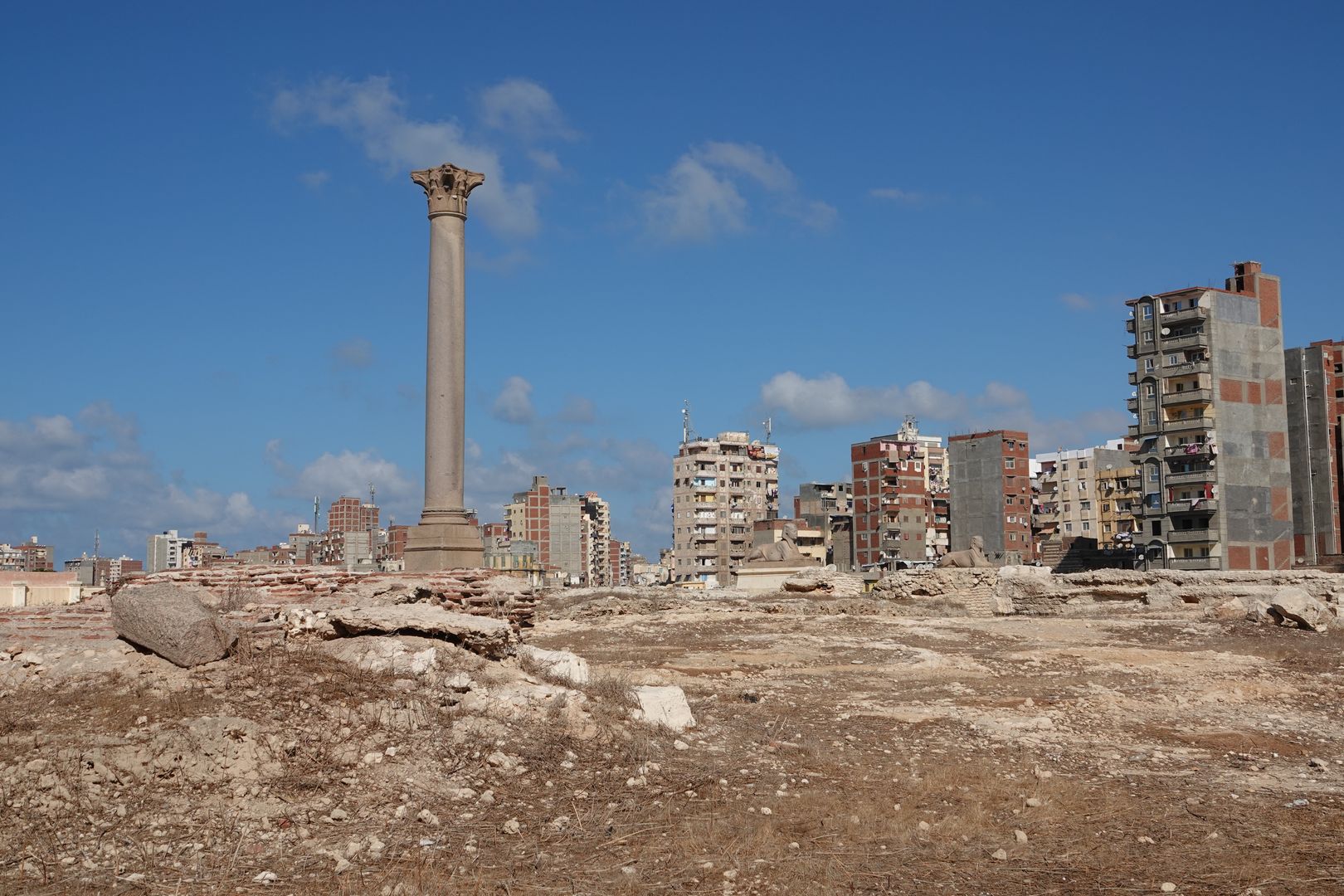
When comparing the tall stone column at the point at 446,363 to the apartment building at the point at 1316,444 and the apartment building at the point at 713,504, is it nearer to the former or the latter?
the apartment building at the point at 1316,444

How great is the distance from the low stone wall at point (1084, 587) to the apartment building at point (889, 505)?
6197cm

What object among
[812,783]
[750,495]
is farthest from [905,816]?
[750,495]

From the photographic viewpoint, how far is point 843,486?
119 meters

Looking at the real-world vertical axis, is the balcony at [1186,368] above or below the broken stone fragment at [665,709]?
above

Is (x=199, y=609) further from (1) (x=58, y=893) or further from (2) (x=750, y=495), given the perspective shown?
(2) (x=750, y=495)

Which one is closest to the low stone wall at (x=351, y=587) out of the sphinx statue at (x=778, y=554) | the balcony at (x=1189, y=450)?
the sphinx statue at (x=778, y=554)

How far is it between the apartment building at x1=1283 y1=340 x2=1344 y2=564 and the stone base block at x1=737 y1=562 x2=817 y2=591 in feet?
105

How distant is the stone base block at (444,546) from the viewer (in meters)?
19.2

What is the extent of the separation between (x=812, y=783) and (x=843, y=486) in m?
112

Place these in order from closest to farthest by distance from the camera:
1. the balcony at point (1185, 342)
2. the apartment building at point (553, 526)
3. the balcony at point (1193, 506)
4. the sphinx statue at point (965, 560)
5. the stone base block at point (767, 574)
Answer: the sphinx statue at point (965, 560)
the stone base block at point (767, 574)
the balcony at point (1193, 506)
the balcony at point (1185, 342)
the apartment building at point (553, 526)

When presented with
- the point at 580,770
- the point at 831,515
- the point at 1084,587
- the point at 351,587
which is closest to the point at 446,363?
the point at 351,587

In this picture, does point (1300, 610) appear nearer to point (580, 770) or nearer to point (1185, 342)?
point (580, 770)

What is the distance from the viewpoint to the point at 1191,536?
165 feet

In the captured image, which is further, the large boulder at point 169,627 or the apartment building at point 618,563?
the apartment building at point 618,563
